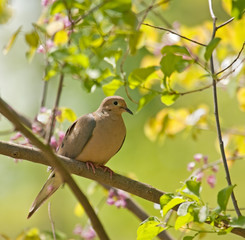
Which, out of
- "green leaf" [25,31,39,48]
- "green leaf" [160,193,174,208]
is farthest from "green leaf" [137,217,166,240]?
"green leaf" [25,31,39,48]

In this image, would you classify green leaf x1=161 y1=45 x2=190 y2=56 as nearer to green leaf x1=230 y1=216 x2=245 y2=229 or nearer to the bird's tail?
green leaf x1=230 y1=216 x2=245 y2=229

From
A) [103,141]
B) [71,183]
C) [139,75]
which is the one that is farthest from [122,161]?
[71,183]

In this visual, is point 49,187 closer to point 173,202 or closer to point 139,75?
point 139,75

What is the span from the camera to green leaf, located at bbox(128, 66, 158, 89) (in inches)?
106

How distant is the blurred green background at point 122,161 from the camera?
686 centimetres

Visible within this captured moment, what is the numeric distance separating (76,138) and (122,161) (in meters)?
3.50

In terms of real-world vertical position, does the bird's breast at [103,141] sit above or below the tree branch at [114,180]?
above

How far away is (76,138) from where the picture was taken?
371cm

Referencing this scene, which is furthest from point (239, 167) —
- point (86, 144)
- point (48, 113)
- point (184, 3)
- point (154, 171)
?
point (48, 113)

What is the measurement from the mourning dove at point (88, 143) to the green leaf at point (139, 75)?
0.99 metres

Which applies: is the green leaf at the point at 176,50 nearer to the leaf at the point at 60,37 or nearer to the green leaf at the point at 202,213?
the leaf at the point at 60,37

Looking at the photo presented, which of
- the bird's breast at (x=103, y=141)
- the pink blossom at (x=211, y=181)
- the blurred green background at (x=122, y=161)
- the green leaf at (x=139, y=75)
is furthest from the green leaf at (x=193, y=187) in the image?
the blurred green background at (x=122, y=161)

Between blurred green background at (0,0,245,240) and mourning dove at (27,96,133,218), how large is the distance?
8.49 ft

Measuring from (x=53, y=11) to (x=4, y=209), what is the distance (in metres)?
6.25
